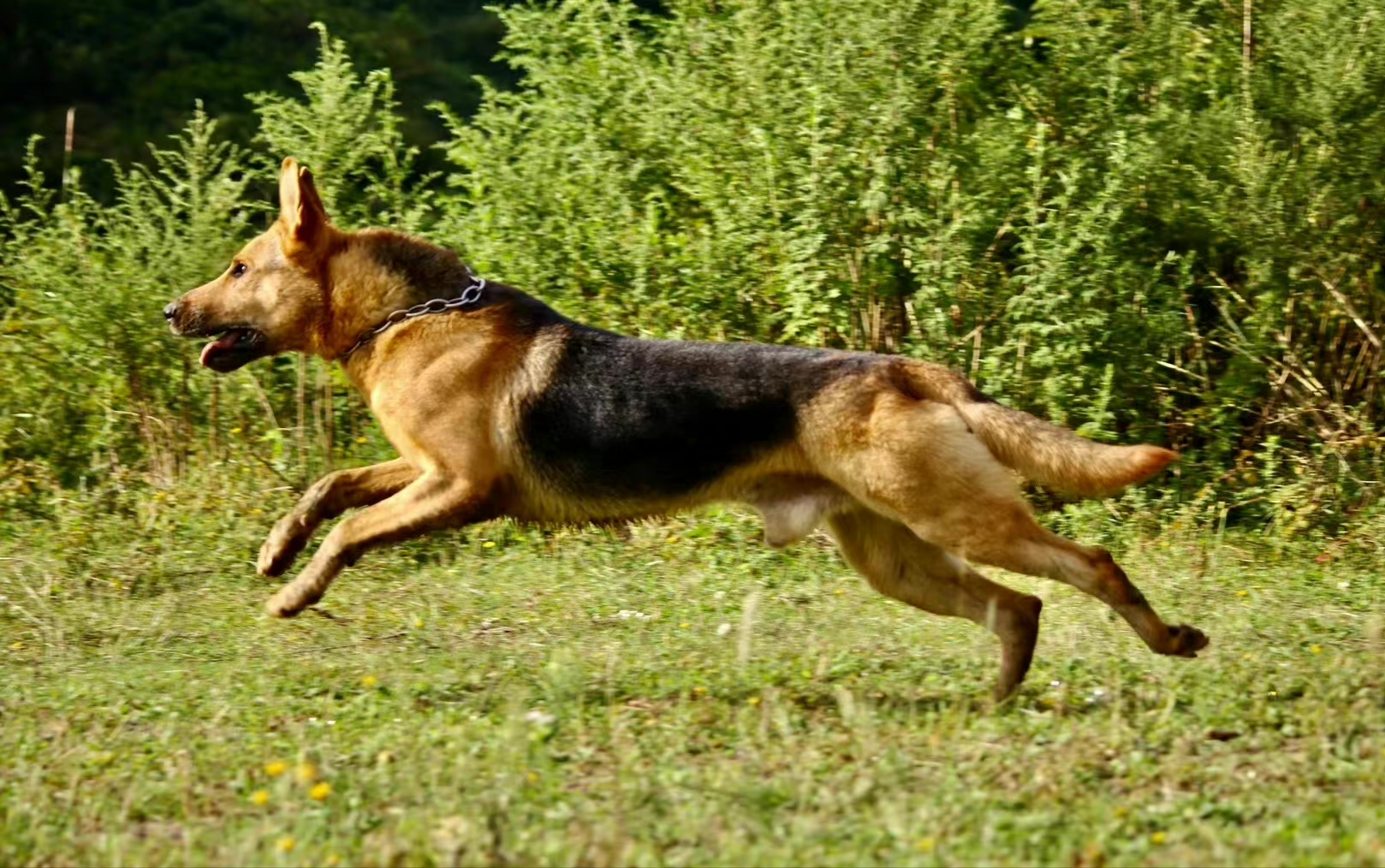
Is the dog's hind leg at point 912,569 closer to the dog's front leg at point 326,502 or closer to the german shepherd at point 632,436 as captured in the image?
the german shepherd at point 632,436

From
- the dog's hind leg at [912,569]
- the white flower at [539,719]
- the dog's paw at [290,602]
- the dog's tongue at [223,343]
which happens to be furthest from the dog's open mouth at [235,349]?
the dog's hind leg at [912,569]

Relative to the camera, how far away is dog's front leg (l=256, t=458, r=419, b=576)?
7.09 metres

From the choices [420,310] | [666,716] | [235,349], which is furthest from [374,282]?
[666,716]

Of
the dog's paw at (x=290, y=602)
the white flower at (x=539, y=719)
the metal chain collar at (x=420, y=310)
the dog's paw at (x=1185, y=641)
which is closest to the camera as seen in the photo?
the white flower at (x=539, y=719)

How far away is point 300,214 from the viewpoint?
734 cm

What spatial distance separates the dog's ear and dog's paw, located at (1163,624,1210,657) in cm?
384

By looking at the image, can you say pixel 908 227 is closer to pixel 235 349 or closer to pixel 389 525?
pixel 235 349

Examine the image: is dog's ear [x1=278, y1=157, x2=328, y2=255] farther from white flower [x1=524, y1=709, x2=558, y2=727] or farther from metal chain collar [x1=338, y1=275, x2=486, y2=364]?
white flower [x1=524, y1=709, x2=558, y2=727]

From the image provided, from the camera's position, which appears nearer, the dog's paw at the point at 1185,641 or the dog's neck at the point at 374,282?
the dog's paw at the point at 1185,641

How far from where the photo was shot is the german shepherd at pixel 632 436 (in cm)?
652

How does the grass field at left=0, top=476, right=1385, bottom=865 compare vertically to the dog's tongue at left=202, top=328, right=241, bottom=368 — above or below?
below

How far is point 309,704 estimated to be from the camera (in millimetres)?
6645

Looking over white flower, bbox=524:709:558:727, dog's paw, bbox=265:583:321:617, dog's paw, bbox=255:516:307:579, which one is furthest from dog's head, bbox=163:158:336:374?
white flower, bbox=524:709:558:727

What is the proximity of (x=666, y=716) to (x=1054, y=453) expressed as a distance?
1.74 meters
